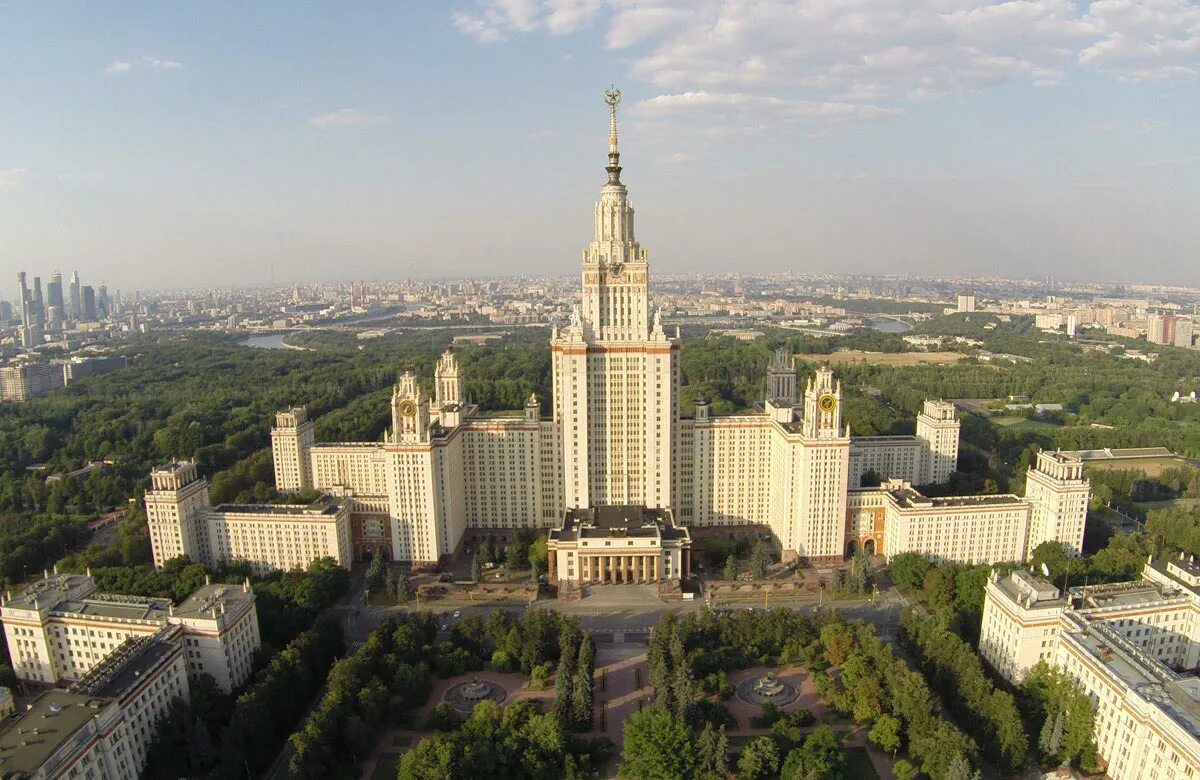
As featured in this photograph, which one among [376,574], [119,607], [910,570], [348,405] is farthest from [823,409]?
[348,405]

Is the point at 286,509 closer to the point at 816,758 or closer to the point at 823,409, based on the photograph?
the point at 823,409

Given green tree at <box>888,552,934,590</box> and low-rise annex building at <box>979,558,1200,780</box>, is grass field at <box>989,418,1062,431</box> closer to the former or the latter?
green tree at <box>888,552,934,590</box>

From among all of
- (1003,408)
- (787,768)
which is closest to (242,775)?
(787,768)

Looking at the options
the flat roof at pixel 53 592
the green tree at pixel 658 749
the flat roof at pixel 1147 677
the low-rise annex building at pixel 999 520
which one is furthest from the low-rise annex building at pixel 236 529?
the flat roof at pixel 1147 677

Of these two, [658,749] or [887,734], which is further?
[887,734]

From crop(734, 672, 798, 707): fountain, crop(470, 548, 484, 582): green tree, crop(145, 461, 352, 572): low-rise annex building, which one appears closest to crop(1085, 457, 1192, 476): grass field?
crop(734, 672, 798, 707): fountain

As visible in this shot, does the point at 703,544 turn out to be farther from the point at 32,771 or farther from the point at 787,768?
the point at 32,771
